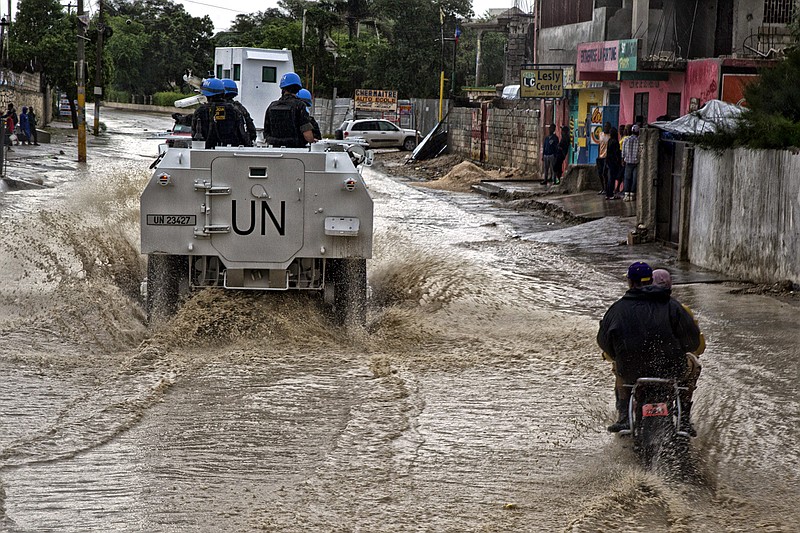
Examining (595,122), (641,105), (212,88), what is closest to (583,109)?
(595,122)

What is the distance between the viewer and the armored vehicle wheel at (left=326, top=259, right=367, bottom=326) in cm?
973

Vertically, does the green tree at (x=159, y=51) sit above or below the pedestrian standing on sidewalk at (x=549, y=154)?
above

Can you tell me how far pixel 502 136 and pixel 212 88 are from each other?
2493 centimetres

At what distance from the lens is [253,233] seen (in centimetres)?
929

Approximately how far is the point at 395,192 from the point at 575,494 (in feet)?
74.3

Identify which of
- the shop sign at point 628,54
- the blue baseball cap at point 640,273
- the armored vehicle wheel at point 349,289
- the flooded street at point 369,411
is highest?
the shop sign at point 628,54

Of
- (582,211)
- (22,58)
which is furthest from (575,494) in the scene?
(22,58)

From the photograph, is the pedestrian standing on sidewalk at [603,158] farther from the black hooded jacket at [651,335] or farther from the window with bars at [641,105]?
the black hooded jacket at [651,335]

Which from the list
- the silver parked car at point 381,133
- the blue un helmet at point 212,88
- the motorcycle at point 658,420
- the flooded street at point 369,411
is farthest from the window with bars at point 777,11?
the motorcycle at point 658,420

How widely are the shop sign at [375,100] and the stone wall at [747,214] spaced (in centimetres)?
3599

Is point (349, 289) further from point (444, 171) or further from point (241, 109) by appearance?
point (444, 171)

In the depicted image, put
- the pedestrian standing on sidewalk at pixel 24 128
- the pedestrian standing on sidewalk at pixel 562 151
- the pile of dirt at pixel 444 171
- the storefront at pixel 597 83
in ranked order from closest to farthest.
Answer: the storefront at pixel 597 83 → the pedestrian standing on sidewalk at pixel 562 151 → the pile of dirt at pixel 444 171 → the pedestrian standing on sidewalk at pixel 24 128

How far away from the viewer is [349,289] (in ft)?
32.1

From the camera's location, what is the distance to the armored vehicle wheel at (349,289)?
9.73m
